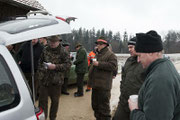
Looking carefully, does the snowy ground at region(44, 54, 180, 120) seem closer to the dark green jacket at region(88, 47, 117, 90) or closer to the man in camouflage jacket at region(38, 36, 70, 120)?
the man in camouflage jacket at region(38, 36, 70, 120)

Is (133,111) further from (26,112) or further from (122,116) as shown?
(122,116)

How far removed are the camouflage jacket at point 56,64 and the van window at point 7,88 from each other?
1.89 m

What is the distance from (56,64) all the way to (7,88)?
77.9 inches

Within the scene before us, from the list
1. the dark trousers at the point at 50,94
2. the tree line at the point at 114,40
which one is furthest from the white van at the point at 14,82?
the tree line at the point at 114,40

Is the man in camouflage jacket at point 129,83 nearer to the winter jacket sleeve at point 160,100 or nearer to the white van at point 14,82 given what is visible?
the winter jacket sleeve at point 160,100

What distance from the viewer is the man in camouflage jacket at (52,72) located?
11.3 ft

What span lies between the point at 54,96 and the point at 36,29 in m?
2.29

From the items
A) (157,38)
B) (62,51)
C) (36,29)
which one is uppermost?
(36,29)

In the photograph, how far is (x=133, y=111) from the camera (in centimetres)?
150

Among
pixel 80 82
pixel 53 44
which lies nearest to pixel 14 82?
pixel 53 44

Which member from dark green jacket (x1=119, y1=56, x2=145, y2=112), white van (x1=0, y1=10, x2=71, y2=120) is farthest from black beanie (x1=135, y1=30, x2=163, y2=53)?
dark green jacket (x1=119, y1=56, x2=145, y2=112)

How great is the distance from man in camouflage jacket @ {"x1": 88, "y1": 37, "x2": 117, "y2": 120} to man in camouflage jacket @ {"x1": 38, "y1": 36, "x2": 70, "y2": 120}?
2.36 ft

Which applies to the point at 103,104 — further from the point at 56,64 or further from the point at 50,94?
the point at 56,64

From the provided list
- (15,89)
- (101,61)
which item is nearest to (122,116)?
(101,61)
